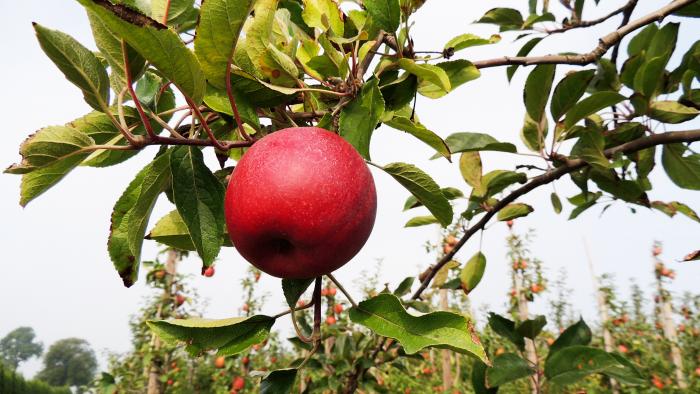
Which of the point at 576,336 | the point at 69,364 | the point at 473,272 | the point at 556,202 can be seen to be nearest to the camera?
the point at 576,336

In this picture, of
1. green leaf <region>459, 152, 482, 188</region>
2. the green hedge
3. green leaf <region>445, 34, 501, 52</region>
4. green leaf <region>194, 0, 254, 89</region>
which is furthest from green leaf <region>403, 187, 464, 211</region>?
the green hedge

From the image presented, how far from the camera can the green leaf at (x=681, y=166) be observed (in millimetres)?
1546

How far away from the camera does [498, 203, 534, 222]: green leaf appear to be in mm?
1698

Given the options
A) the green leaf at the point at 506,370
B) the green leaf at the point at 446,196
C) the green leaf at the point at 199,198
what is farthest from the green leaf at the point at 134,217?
the green leaf at the point at 506,370

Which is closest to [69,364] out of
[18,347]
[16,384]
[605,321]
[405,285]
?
[18,347]

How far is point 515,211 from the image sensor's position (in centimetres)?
173

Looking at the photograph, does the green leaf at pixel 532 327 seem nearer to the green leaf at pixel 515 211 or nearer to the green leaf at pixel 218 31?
the green leaf at pixel 515 211

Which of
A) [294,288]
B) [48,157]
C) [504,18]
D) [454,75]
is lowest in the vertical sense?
[294,288]

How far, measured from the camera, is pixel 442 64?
0.78 metres

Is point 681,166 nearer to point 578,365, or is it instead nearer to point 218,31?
point 578,365

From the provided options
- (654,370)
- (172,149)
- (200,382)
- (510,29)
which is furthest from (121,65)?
(200,382)

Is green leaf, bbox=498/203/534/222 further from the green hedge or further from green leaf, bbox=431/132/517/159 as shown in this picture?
the green hedge

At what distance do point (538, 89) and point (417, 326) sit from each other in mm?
973

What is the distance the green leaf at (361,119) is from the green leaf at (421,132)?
2.4 inches
